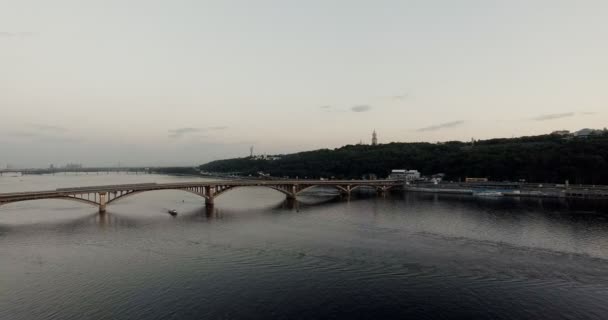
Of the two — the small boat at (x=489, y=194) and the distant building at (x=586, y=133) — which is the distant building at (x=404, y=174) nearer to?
the small boat at (x=489, y=194)

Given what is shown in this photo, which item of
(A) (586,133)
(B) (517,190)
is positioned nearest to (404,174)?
(B) (517,190)

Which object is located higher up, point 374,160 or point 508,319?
point 374,160

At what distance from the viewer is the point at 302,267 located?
4112 cm

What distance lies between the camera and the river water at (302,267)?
100 feet

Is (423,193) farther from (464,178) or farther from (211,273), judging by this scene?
(211,273)

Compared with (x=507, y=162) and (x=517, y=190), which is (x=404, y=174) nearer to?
(x=507, y=162)

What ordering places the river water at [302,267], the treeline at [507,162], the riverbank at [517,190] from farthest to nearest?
the treeline at [507,162]
the riverbank at [517,190]
the river water at [302,267]

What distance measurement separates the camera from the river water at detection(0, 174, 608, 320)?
30.6 meters

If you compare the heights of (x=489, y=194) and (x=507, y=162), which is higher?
(x=507, y=162)

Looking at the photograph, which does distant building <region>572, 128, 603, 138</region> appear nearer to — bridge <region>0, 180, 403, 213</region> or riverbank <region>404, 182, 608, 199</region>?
riverbank <region>404, 182, 608, 199</region>

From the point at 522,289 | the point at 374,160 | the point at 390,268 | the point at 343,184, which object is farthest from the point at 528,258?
the point at 374,160

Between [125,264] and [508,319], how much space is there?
39304 millimetres

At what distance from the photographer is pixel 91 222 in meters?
66.7

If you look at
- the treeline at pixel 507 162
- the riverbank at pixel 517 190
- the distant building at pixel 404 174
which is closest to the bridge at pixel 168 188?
the riverbank at pixel 517 190
